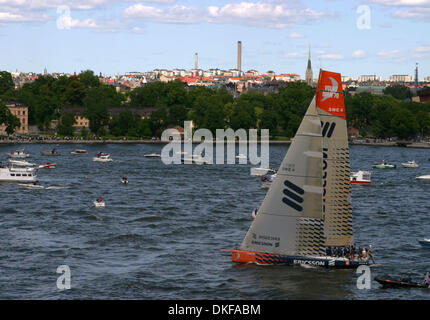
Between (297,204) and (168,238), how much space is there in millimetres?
14494

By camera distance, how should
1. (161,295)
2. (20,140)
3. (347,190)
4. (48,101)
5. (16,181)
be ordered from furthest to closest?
(48,101) → (20,140) → (16,181) → (347,190) → (161,295)

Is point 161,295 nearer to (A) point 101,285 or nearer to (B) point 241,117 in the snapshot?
(A) point 101,285

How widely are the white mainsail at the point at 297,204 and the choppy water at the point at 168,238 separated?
139 centimetres

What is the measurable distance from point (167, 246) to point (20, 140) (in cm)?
12225

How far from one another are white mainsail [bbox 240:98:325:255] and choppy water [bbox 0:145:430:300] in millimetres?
1391

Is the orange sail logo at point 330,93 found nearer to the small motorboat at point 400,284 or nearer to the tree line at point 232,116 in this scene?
the small motorboat at point 400,284

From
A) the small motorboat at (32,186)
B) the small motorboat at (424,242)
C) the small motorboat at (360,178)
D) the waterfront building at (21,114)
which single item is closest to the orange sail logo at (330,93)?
the small motorboat at (424,242)

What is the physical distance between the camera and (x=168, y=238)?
51.1m

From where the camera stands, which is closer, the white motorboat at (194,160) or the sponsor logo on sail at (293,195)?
the sponsor logo on sail at (293,195)

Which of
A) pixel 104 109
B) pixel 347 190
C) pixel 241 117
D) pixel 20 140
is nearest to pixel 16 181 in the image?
pixel 347 190

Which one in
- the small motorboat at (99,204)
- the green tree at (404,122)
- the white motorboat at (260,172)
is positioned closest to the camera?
the small motorboat at (99,204)

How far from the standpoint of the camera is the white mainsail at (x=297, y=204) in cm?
3812

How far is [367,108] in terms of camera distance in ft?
645

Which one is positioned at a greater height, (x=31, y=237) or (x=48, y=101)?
(x=48, y=101)
